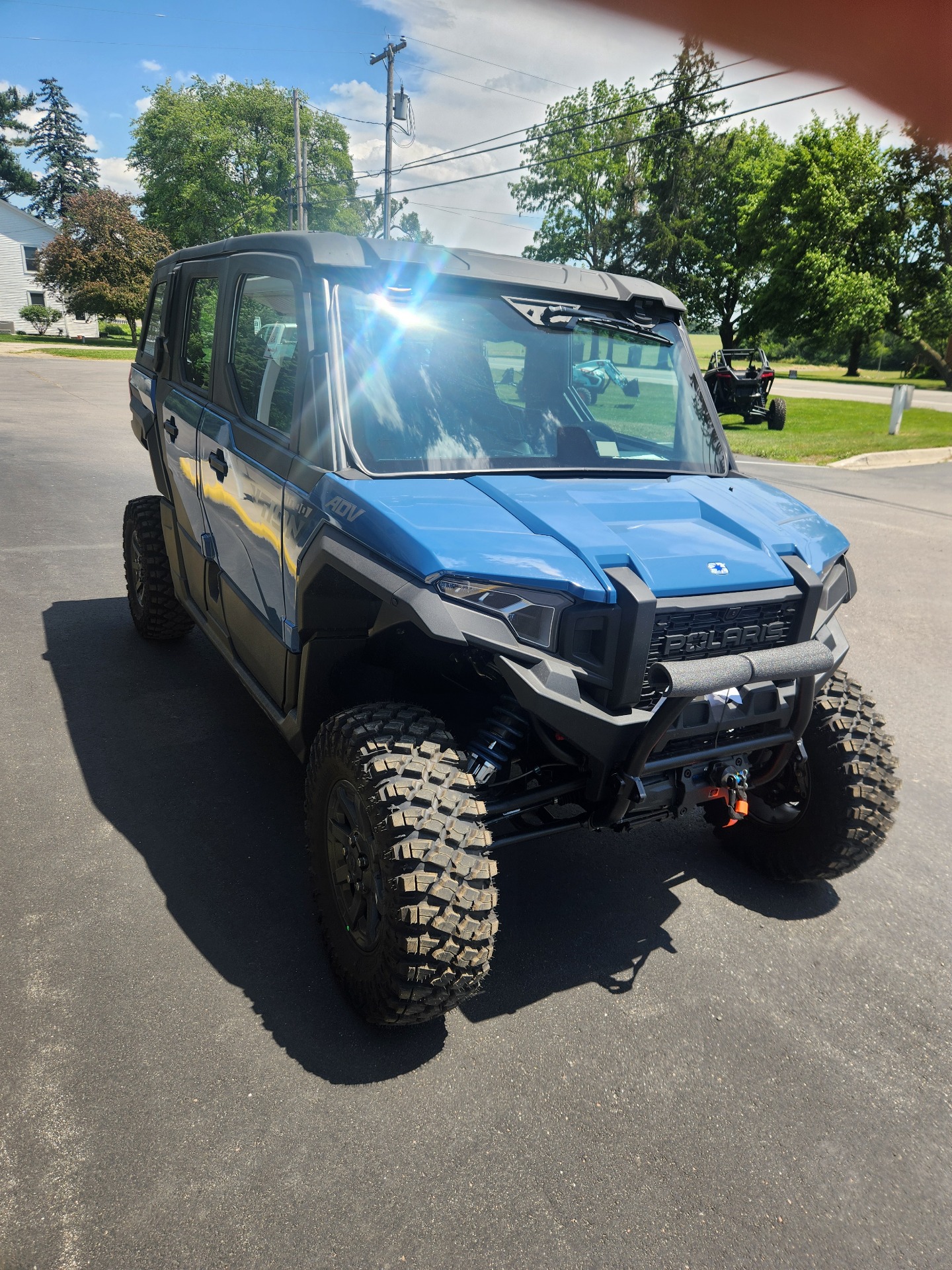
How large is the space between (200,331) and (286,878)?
8.65 feet

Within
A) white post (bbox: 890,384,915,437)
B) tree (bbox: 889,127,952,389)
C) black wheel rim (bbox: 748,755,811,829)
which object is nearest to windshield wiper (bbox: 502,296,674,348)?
black wheel rim (bbox: 748,755,811,829)

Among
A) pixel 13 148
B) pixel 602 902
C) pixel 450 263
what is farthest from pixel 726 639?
pixel 13 148

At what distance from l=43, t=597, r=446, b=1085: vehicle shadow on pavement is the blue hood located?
1.41 meters

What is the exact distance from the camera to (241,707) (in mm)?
4676

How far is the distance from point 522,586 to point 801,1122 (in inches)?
65.6

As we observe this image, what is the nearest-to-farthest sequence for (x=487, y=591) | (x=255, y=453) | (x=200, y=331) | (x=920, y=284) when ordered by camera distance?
(x=487, y=591), (x=255, y=453), (x=200, y=331), (x=920, y=284)

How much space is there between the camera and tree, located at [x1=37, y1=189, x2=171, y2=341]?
141ft

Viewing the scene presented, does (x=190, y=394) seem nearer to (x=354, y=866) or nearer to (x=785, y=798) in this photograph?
(x=354, y=866)

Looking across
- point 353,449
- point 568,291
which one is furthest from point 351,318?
point 568,291

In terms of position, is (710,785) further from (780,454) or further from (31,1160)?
(780,454)

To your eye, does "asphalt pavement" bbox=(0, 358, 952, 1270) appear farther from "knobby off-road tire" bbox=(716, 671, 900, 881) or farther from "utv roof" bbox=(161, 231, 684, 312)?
"utv roof" bbox=(161, 231, 684, 312)

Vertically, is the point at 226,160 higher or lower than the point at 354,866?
higher

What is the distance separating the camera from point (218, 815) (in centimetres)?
367

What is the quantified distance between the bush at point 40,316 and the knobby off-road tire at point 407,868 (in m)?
60.1
